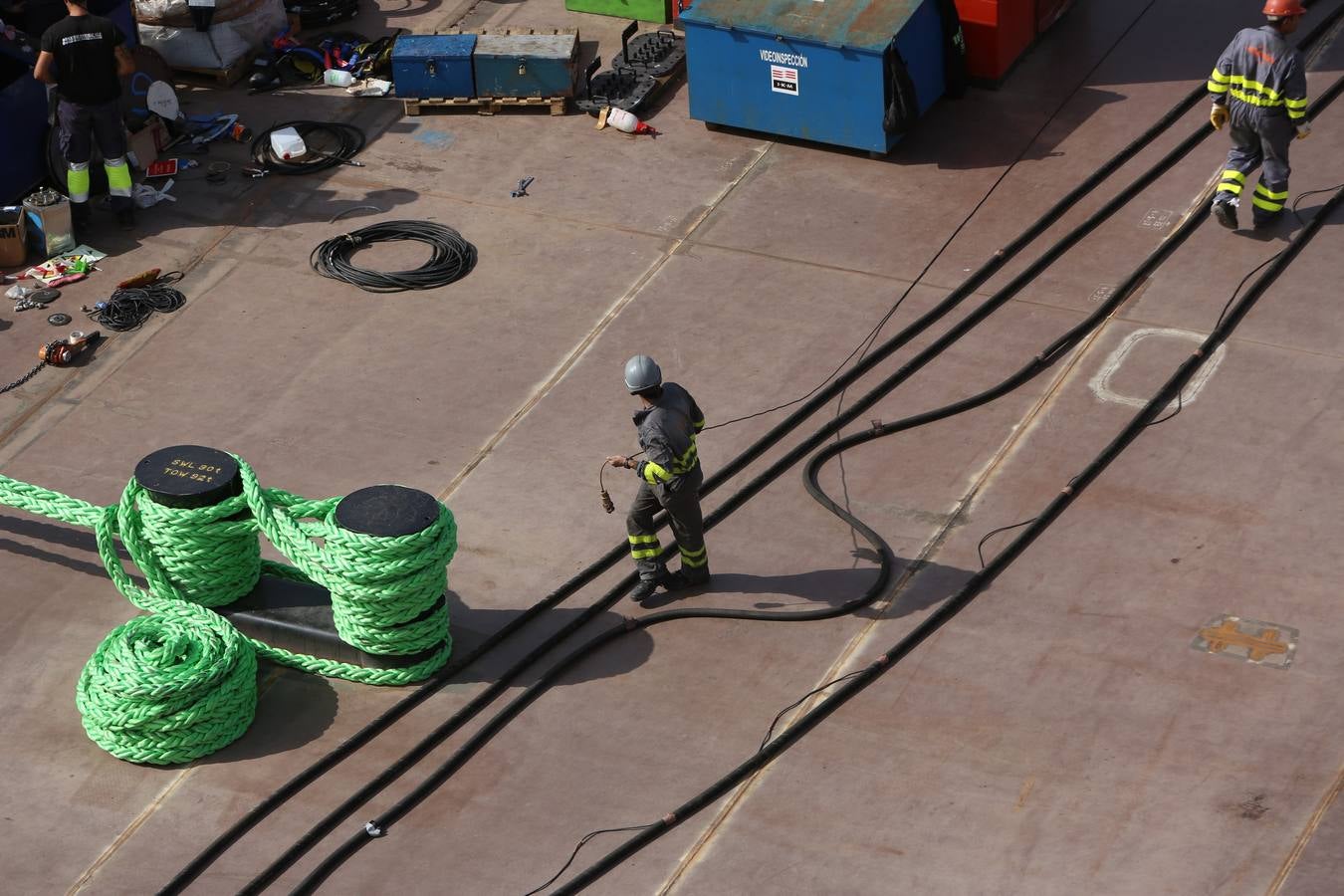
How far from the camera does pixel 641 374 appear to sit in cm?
995

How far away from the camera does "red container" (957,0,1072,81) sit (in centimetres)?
1516

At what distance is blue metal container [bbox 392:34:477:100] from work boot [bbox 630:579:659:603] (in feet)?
21.7

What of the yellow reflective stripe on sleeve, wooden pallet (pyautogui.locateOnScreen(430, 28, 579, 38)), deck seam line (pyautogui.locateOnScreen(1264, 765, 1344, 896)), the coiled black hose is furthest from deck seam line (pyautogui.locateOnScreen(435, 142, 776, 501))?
deck seam line (pyautogui.locateOnScreen(1264, 765, 1344, 896))

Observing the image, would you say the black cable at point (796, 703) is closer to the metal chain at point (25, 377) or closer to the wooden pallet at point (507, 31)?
the metal chain at point (25, 377)

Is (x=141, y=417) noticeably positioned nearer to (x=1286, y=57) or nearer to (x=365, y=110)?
(x=365, y=110)

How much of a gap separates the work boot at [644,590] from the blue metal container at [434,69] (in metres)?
6.62

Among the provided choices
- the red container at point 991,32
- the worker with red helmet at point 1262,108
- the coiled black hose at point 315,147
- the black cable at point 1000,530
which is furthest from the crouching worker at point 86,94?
the worker with red helmet at point 1262,108

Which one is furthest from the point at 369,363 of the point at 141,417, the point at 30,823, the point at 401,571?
the point at 30,823

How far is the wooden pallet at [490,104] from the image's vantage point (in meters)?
15.7

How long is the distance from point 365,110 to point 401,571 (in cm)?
741

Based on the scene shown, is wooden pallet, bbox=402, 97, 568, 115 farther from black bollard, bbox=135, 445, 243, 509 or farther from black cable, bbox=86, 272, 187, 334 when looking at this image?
black bollard, bbox=135, 445, 243, 509

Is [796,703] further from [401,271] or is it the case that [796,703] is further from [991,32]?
[991,32]

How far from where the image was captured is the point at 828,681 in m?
9.93

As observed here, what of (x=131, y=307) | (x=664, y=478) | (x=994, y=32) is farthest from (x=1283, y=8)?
(x=131, y=307)
